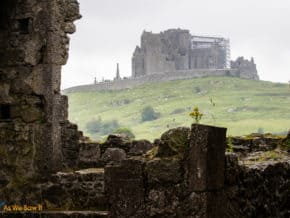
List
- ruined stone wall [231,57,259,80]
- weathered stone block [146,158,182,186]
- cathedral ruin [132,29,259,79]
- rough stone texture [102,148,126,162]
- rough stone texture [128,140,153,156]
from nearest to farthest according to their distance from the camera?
weathered stone block [146,158,182,186] < rough stone texture [102,148,126,162] < rough stone texture [128,140,153,156] < cathedral ruin [132,29,259,79] < ruined stone wall [231,57,259,80]

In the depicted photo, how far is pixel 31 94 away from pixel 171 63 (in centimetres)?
14181

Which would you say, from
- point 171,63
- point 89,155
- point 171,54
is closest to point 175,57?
point 171,54

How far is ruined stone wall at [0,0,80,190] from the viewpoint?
12.6m

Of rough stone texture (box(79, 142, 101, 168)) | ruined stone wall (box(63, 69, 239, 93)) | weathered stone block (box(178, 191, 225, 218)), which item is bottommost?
weathered stone block (box(178, 191, 225, 218))

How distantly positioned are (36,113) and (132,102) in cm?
12240

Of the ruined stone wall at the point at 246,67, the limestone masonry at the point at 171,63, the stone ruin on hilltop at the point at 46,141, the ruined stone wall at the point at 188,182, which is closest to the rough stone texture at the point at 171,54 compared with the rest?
the limestone masonry at the point at 171,63

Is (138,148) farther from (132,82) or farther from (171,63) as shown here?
(171,63)

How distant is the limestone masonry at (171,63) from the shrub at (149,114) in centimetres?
2642

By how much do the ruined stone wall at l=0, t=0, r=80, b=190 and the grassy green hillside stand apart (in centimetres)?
8525

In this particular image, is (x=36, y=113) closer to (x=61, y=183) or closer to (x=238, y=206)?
(x=61, y=183)

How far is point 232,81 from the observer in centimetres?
14338

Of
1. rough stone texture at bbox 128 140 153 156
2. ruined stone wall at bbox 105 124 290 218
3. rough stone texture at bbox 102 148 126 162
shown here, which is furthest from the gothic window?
ruined stone wall at bbox 105 124 290 218

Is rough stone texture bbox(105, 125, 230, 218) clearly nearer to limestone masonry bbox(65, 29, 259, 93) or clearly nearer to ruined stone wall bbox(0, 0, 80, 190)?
ruined stone wall bbox(0, 0, 80, 190)

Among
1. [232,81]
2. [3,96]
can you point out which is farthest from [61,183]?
[232,81]
